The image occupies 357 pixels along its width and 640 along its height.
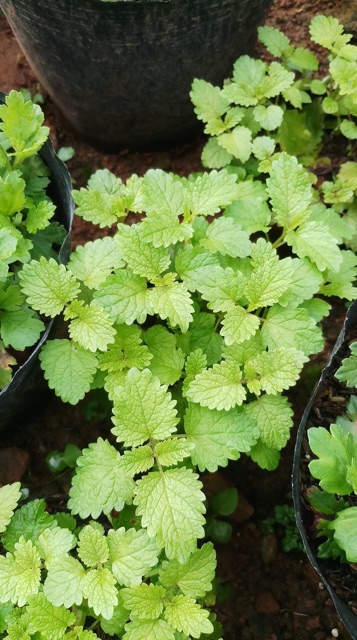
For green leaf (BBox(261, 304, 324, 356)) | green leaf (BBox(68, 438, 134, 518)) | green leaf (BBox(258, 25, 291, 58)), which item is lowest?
green leaf (BBox(68, 438, 134, 518))

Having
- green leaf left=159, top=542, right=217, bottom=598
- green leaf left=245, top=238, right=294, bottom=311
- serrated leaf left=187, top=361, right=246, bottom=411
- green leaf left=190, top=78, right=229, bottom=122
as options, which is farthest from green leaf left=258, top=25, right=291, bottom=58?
green leaf left=159, top=542, right=217, bottom=598

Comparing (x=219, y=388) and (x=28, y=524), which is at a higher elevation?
(x=219, y=388)

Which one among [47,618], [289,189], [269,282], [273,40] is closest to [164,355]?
[269,282]

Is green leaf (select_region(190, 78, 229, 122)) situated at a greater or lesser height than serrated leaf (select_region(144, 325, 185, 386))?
greater

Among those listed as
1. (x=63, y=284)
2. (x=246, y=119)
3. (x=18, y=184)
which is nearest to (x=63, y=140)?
(x=246, y=119)

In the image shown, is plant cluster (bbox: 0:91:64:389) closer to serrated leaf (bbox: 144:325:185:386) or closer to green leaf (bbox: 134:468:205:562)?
serrated leaf (bbox: 144:325:185:386)

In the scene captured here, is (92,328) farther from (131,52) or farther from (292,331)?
(131,52)

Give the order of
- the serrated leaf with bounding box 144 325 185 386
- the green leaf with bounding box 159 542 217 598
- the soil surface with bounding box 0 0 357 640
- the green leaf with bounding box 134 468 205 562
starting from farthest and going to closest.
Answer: the soil surface with bounding box 0 0 357 640 → the serrated leaf with bounding box 144 325 185 386 → the green leaf with bounding box 159 542 217 598 → the green leaf with bounding box 134 468 205 562
